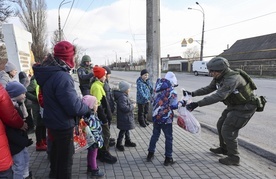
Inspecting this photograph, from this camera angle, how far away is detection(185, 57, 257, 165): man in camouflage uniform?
394cm

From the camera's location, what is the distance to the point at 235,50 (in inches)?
1924

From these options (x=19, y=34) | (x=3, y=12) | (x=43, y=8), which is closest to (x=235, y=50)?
(x=43, y=8)

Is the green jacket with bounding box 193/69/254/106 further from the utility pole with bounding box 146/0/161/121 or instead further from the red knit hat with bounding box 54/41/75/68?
the utility pole with bounding box 146/0/161/121

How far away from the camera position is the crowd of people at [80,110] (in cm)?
271

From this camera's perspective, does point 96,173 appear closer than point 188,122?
Yes

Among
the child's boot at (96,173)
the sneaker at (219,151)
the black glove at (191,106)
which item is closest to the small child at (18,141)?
the child's boot at (96,173)

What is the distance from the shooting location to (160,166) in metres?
4.04

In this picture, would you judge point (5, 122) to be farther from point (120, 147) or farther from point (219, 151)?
point (219, 151)

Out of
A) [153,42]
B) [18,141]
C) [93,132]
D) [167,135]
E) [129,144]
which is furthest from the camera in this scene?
[153,42]

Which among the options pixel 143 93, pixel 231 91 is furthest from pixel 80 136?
pixel 143 93

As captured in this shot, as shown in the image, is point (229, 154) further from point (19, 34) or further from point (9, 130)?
point (19, 34)

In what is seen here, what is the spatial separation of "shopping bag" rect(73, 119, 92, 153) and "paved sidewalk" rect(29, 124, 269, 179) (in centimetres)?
74

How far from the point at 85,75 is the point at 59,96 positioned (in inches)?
112

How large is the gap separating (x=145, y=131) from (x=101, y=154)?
6.99ft
